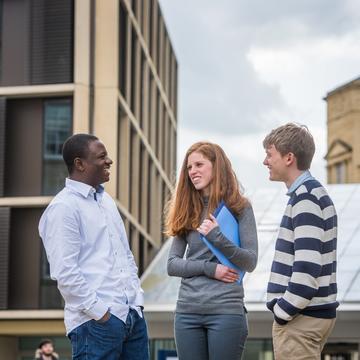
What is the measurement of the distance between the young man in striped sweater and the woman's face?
383 millimetres

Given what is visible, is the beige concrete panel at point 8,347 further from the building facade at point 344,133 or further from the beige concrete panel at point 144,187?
the building facade at point 344,133

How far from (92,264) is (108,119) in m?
22.8

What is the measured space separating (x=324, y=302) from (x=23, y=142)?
2382 centimetres

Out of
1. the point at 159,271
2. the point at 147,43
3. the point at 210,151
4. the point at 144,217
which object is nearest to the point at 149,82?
the point at 147,43

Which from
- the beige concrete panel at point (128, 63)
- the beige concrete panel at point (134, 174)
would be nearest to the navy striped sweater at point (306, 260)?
the beige concrete panel at point (128, 63)

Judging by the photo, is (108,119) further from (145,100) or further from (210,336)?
(210,336)

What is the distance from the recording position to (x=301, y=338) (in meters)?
5.65

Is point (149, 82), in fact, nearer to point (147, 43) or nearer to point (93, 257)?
point (147, 43)

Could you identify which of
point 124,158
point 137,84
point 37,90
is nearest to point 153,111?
point 137,84

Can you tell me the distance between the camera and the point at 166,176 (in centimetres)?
4312

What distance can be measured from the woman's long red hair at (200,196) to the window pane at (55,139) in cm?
2254

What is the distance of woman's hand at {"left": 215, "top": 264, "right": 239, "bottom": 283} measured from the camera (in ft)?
19.3

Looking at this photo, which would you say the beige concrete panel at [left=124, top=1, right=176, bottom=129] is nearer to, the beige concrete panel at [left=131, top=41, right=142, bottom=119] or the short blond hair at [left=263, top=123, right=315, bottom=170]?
the beige concrete panel at [left=131, top=41, right=142, bottom=119]

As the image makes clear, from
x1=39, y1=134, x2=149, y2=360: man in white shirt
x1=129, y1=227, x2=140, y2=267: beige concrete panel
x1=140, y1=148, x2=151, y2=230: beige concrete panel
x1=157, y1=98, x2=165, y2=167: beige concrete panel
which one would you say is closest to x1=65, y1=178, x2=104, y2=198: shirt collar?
x1=39, y1=134, x2=149, y2=360: man in white shirt
